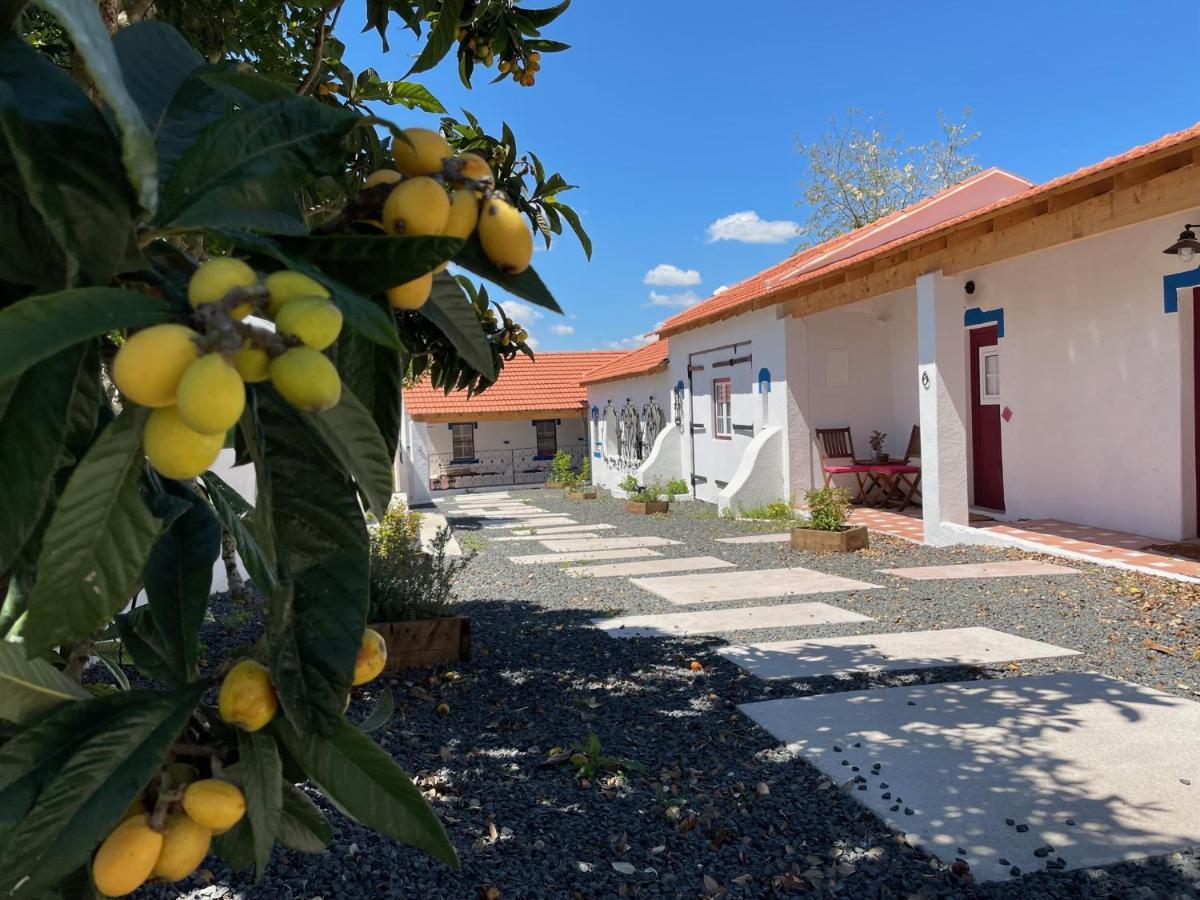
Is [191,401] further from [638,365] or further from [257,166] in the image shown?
[638,365]

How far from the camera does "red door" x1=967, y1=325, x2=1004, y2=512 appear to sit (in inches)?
448

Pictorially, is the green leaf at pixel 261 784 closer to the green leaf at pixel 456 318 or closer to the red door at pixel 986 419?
the green leaf at pixel 456 318

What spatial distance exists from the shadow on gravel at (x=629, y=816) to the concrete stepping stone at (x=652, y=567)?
4131mm

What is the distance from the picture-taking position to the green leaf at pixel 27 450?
594mm

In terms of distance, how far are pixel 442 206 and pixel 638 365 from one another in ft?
66.2

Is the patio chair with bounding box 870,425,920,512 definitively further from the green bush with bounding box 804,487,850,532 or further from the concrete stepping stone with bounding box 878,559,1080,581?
the concrete stepping stone with bounding box 878,559,1080,581

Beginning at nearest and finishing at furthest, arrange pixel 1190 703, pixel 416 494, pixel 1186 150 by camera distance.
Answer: pixel 1190 703
pixel 1186 150
pixel 416 494

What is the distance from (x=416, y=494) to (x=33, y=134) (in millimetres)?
21649

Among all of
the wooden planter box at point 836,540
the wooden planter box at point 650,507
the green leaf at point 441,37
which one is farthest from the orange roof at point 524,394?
the green leaf at point 441,37

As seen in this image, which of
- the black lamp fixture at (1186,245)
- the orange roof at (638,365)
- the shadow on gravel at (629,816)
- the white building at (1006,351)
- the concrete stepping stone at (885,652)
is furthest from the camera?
the orange roof at (638,365)

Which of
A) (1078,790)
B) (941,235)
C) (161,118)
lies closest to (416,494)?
(941,235)

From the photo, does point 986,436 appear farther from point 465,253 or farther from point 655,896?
point 465,253

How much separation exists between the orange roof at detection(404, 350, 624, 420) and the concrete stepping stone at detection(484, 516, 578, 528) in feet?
26.4

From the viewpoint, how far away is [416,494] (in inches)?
858
